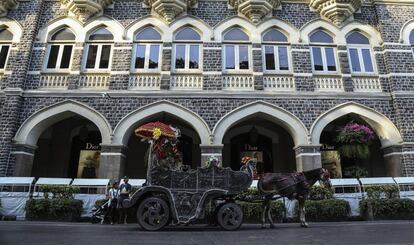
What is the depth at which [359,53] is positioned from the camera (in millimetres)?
14984

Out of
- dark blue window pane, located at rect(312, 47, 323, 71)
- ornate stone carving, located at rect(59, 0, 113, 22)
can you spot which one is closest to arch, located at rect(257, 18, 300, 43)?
dark blue window pane, located at rect(312, 47, 323, 71)

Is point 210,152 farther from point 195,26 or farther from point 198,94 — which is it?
point 195,26

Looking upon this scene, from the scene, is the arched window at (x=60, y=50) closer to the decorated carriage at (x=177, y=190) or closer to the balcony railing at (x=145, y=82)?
the balcony railing at (x=145, y=82)

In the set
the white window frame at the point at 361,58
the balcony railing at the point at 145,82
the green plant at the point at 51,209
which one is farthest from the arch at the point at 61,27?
the white window frame at the point at 361,58

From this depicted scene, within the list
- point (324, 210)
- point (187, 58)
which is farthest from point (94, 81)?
point (324, 210)

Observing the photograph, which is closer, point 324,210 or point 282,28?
point 324,210

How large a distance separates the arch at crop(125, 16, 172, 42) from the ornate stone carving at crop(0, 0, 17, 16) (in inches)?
210

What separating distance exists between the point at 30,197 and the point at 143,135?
608 centimetres

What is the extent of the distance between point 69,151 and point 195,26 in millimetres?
8466

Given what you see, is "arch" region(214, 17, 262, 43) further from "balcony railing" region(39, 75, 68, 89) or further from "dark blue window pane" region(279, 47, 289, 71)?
"balcony railing" region(39, 75, 68, 89)

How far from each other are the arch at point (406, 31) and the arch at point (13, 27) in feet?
56.1

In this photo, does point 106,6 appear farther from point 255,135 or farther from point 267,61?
point 255,135

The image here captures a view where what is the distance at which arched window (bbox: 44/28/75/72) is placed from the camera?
47.2 ft

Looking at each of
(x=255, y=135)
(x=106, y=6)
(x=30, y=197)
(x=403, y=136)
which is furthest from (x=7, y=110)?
(x=403, y=136)
